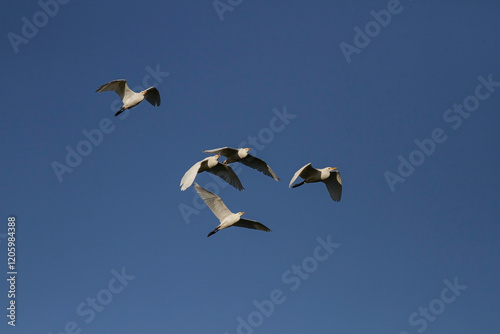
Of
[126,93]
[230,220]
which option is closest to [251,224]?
[230,220]

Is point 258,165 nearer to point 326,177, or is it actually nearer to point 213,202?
point 213,202

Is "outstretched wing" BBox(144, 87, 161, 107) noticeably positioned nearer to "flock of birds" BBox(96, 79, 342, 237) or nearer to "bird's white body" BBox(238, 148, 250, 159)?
"flock of birds" BBox(96, 79, 342, 237)

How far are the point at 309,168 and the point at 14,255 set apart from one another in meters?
18.1

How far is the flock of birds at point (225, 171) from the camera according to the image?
37188 mm

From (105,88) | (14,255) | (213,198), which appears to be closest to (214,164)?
(213,198)

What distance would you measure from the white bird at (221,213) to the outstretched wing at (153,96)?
6.49 meters

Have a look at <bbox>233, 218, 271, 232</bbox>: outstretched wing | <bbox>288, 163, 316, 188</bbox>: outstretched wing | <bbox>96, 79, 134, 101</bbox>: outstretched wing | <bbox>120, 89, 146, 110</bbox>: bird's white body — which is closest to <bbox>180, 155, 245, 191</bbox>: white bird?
<bbox>233, 218, 271, 232</bbox>: outstretched wing

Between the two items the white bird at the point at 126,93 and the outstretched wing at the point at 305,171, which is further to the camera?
the white bird at the point at 126,93

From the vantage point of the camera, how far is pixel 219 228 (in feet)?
123

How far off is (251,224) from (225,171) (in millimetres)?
3591

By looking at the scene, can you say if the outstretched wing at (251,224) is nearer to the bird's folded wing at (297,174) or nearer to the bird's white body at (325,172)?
the bird's folded wing at (297,174)

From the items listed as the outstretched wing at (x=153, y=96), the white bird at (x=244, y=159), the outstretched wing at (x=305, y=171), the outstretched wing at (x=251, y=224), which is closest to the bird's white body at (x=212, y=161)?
the white bird at (x=244, y=159)

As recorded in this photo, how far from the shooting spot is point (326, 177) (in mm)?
39125

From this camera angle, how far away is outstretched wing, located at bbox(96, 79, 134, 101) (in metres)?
39.4
